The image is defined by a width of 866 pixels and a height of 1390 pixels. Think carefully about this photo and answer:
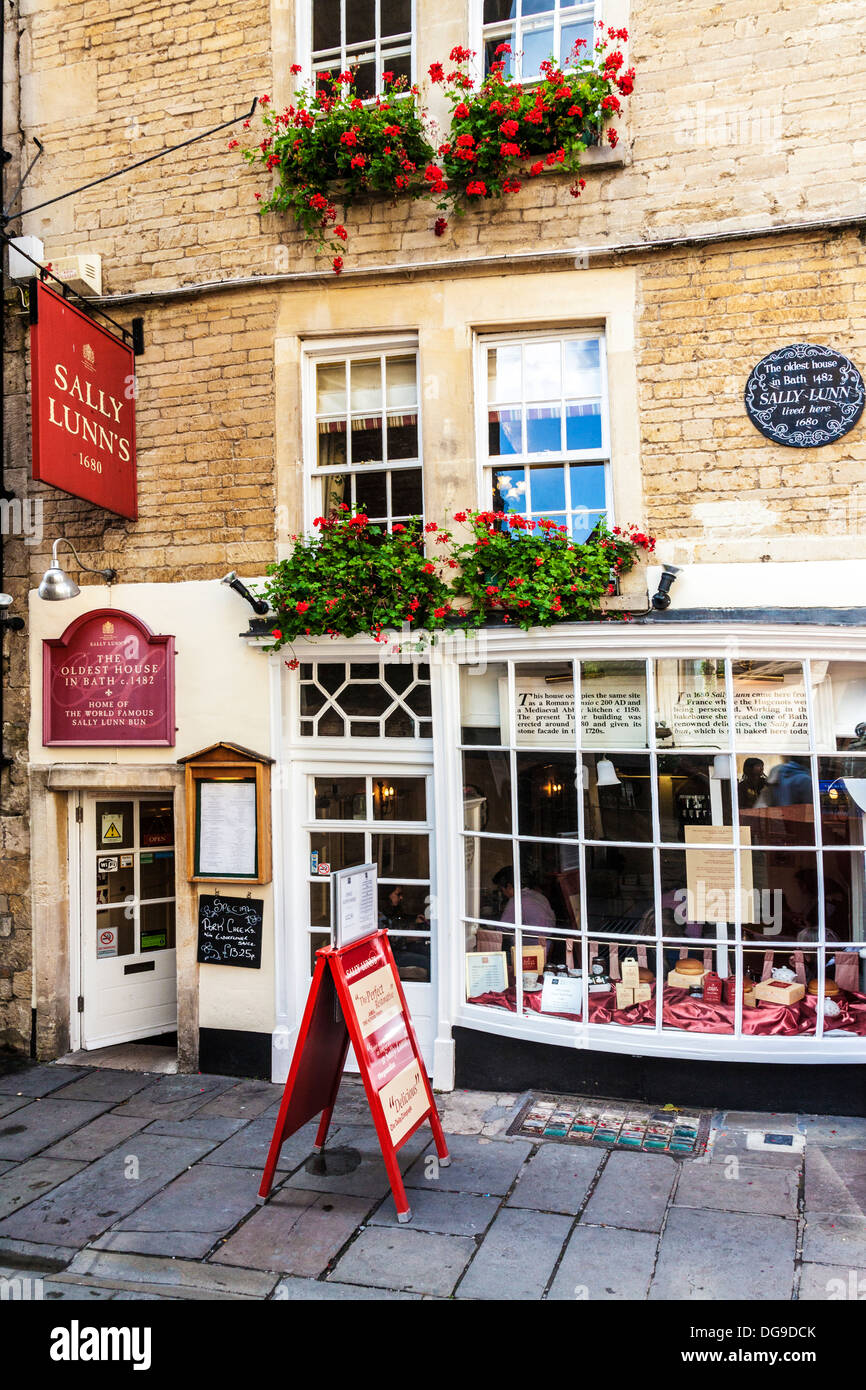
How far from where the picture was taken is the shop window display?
6.00 metres

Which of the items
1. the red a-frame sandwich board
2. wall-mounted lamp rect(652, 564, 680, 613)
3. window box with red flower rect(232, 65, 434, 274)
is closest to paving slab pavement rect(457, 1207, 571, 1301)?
the red a-frame sandwich board

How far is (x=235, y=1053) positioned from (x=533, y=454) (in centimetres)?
503

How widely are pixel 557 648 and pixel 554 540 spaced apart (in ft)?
2.44

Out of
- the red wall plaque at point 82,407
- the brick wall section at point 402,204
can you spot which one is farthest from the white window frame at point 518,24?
the red wall plaque at point 82,407

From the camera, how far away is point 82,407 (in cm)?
677

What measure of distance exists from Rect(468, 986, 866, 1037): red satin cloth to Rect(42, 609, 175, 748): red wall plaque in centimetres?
382

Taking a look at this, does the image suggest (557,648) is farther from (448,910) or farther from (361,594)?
(448,910)

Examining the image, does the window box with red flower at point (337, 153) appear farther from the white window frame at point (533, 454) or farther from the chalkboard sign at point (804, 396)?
the chalkboard sign at point (804, 396)

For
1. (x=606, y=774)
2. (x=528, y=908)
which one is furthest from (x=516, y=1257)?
(x=606, y=774)

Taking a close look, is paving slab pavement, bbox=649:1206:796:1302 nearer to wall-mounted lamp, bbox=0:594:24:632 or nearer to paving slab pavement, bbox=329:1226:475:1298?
paving slab pavement, bbox=329:1226:475:1298

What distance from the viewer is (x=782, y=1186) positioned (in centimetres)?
508

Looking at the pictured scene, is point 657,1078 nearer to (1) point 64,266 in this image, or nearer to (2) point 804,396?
(2) point 804,396

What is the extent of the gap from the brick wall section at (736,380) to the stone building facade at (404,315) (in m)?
0.02

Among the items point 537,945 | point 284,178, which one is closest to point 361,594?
point 537,945
